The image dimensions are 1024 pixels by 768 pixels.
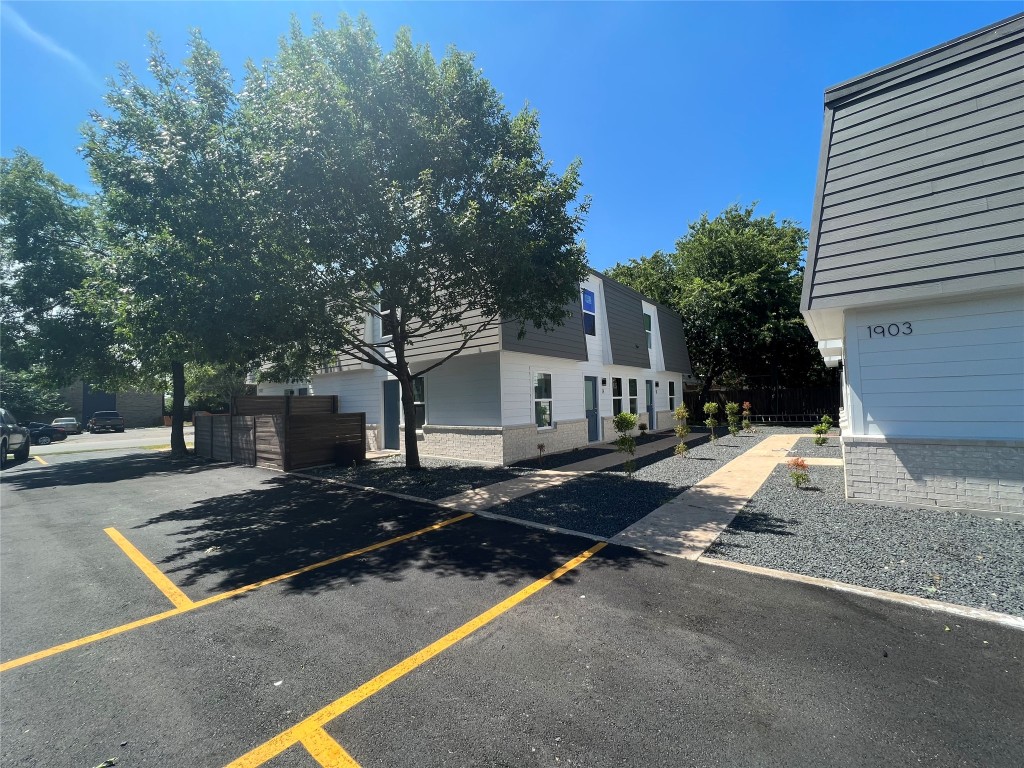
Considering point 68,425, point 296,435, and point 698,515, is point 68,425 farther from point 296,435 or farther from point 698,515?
point 698,515

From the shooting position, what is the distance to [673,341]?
22.3m

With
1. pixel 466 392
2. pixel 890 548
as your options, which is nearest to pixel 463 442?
pixel 466 392

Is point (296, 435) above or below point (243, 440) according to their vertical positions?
above

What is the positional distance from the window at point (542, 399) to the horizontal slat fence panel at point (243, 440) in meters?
8.49

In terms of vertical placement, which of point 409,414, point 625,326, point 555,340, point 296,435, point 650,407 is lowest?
point 296,435

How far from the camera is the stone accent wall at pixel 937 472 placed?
19.0ft

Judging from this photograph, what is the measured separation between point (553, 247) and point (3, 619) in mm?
8629

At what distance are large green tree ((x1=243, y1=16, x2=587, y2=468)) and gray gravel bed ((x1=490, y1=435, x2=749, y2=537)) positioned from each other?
3.75 metres

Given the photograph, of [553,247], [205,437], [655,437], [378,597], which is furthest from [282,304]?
[655,437]

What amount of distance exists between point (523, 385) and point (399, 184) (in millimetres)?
6363

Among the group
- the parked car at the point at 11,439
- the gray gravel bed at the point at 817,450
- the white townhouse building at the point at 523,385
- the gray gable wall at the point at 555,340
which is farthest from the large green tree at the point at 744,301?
the parked car at the point at 11,439

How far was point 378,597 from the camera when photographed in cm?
423

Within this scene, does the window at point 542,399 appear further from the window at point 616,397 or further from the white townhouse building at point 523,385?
the window at point 616,397

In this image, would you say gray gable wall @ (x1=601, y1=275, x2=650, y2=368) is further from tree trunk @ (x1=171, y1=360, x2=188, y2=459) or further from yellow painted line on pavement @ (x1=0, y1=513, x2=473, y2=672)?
tree trunk @ (x1=171, y1=360, x2=188, y2=459)
